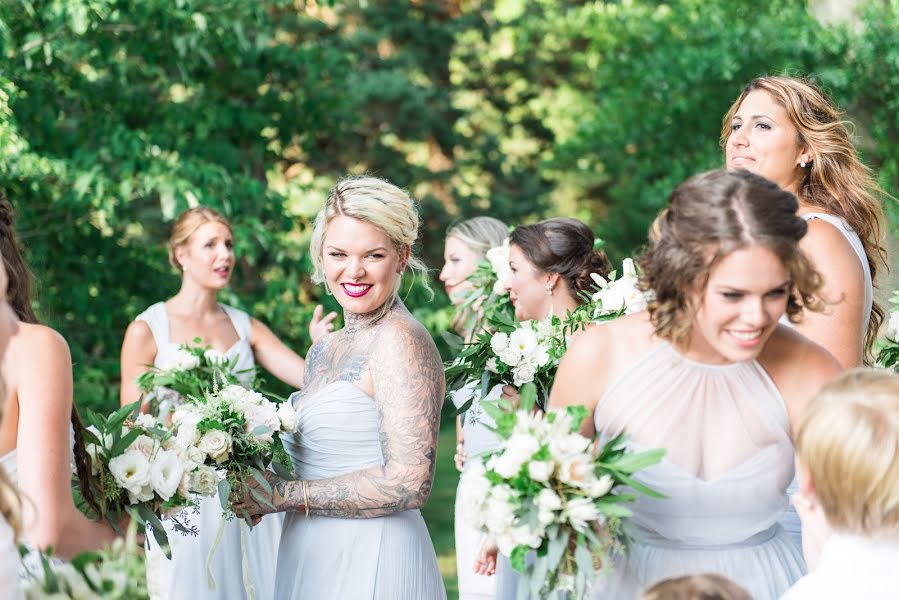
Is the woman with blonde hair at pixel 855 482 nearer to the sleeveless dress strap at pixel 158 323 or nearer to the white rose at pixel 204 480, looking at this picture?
the white rose at pixel 204 480

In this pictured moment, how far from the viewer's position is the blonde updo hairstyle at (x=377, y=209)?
3.83 metres

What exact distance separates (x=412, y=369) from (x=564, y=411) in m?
0.97

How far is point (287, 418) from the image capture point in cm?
394

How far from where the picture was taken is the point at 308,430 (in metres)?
3.91

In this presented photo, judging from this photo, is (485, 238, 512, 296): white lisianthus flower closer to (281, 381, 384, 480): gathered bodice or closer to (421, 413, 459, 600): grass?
(421, 413, 459, 600): grass

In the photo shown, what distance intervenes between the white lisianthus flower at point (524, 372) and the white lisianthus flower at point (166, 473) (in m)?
1.58

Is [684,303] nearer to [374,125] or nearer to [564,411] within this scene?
[564,411]

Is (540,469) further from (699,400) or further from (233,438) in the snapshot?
(233,438)

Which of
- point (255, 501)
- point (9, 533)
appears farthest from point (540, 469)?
point (255, 501)

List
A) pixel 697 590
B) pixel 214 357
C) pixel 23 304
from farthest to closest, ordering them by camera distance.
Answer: pixel 214 357
pixel 23 304
pixel 697 590

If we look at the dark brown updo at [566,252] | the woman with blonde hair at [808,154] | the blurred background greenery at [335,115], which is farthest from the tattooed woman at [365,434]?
the dark brown updo at [566,252]

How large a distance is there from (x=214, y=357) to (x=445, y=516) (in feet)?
19.5

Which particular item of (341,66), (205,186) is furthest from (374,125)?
(205,186)

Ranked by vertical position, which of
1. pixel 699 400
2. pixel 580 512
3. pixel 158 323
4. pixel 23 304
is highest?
pixel 158 323
